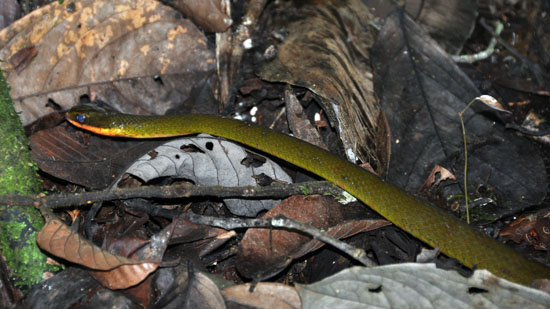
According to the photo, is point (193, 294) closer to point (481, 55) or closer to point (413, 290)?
point (413, 290)

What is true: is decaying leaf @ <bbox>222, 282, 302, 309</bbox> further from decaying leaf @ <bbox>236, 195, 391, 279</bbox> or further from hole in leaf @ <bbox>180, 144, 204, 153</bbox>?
hole in leaf @ <bbox>180, 144, 204, 153</bbox>

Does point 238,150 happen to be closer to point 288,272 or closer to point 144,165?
point 144,165

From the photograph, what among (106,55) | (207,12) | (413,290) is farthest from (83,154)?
(413,290)

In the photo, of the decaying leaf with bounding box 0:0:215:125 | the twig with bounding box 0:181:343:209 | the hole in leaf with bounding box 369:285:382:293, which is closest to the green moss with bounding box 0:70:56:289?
the twig with bounding box 0:181:343:209

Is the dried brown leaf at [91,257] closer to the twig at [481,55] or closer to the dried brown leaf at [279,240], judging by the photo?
the dried brown leaf at [279,240]

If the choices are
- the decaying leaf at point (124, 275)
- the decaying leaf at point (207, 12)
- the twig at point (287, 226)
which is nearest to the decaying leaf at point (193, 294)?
the decaying leaf at point (124, 275)
